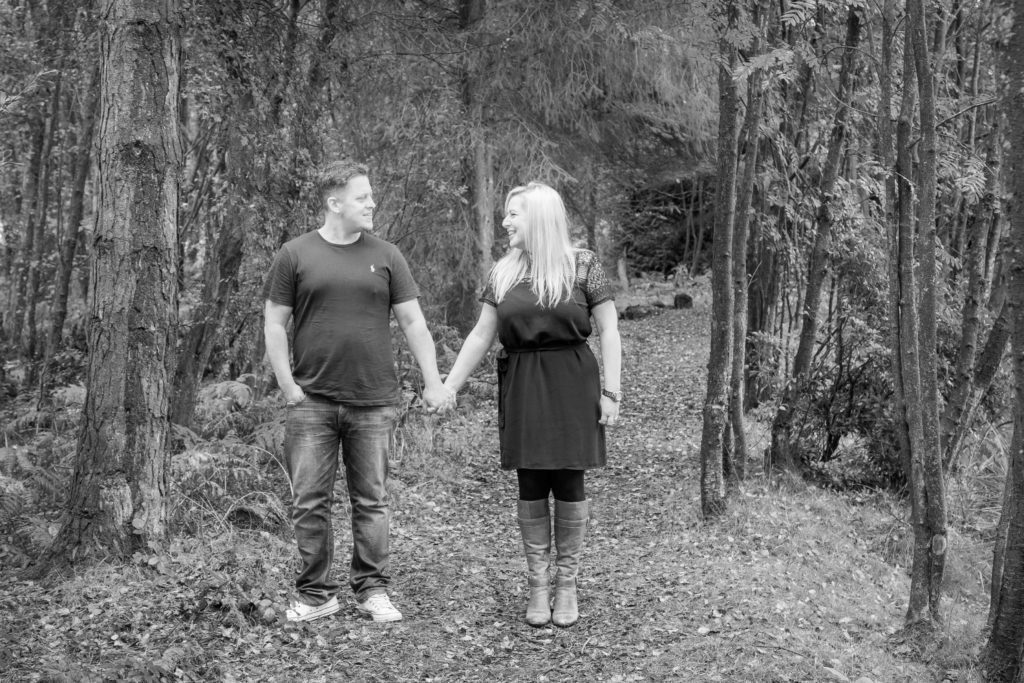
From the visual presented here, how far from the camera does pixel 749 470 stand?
8438 mm

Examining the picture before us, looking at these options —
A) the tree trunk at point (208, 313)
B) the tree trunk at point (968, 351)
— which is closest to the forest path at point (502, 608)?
the tree trunk at point (968, 351)

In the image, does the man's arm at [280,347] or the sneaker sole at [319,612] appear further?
the sneaker sole at [319,612]

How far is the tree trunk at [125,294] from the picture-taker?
5156 millimetres

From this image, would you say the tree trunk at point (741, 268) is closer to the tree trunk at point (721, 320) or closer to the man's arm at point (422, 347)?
the tree trunk at point (721, 320)

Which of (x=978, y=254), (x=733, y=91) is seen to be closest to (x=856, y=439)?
(x=978, y=254)

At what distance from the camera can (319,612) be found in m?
4.68

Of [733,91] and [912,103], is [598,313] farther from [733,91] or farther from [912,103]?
[733,91]

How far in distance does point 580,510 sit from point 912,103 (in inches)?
109

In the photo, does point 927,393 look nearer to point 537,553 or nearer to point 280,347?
point 537,553

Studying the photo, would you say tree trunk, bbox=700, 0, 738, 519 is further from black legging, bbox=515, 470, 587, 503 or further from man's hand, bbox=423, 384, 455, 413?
man's hand, bbox=423, 384, 455, 413

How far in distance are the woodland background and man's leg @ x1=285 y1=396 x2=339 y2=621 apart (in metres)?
0.25

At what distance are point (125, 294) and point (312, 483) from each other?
5.46ft

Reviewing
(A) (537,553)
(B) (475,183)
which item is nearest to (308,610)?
(A) (537,553)

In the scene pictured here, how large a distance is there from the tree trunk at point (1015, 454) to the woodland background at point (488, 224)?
13 millimetres
